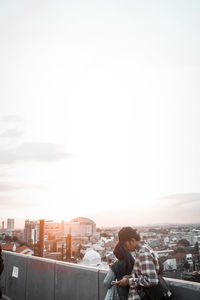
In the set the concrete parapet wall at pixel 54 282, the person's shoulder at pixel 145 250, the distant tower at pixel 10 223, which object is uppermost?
the person's shoulder at pixel 145 250

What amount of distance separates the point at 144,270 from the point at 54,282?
14.1 ft

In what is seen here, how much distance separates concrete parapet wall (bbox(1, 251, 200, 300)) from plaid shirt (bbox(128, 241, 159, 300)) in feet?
2.54

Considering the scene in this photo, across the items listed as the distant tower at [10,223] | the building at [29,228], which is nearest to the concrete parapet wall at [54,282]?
the building at [29,228]

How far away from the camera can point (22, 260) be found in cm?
865

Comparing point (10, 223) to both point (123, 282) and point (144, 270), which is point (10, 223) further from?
point (144, 270)

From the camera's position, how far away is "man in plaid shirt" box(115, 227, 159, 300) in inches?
139

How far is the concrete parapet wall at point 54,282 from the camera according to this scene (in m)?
4.27

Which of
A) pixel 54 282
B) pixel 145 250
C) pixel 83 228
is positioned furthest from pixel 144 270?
pixel 83 228

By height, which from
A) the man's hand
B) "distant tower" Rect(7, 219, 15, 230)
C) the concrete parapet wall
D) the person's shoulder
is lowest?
"distant tower" Rect(7, 219, 15, 230)

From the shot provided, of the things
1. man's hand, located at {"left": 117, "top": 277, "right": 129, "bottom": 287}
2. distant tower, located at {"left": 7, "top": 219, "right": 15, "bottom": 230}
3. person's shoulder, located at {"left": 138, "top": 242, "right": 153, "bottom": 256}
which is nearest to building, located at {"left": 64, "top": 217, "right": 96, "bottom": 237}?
distant tower, located at {"left": 7, "top": 219, "right": 15, "bottom": 230}

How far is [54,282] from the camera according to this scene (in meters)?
7.10

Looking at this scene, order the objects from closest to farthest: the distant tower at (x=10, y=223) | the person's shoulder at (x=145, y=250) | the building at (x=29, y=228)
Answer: the person's shoulder at (x=145, y=250) < the building at (x=29, y=228) < the distant tower at (x=10, y=223)

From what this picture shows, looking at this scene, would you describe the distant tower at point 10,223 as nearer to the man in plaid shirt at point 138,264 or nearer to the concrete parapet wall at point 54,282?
the concrete parapet wall at point 54,282

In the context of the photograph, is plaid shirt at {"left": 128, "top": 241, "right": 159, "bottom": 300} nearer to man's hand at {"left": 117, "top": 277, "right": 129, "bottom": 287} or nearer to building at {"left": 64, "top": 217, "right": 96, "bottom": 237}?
man's hand at {"left": 117, "top": 277, "right": 129, "bottom": 287}
